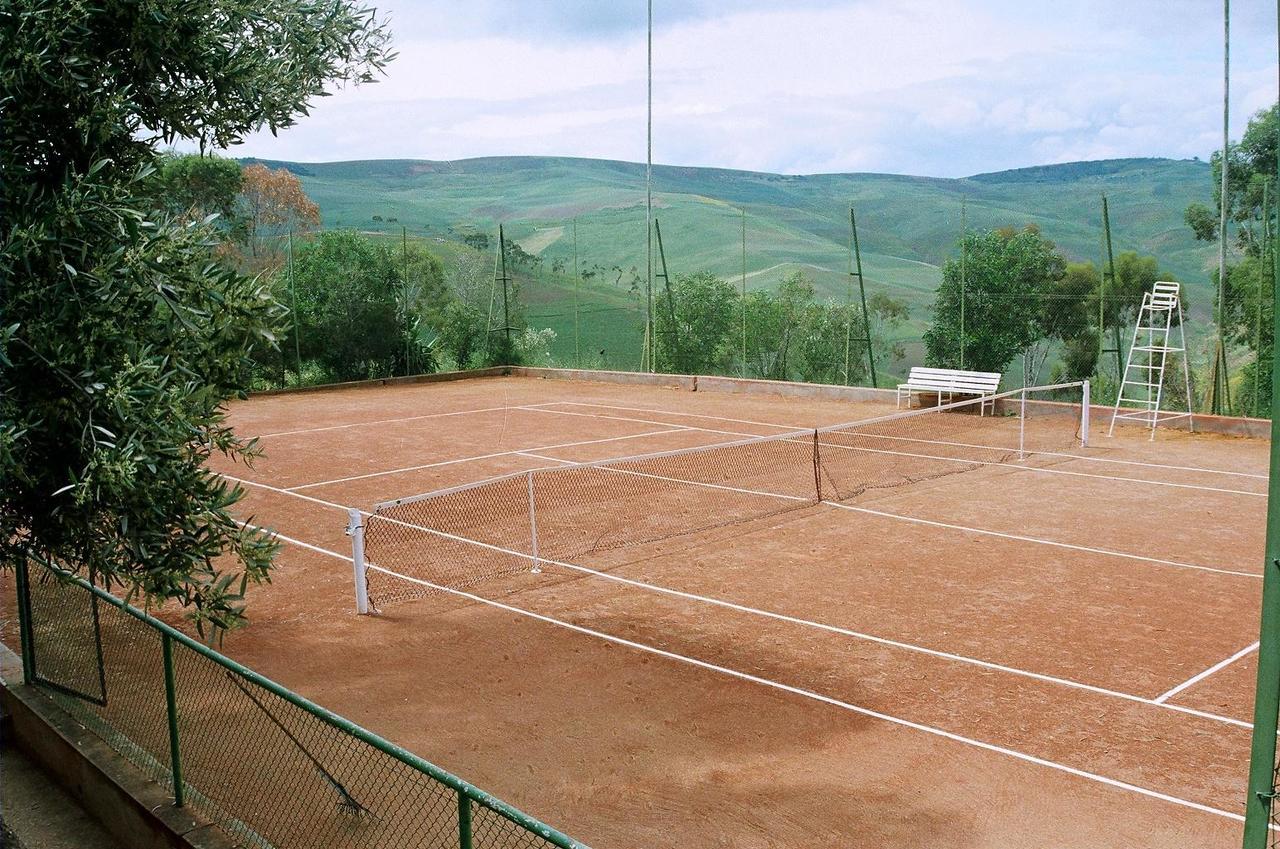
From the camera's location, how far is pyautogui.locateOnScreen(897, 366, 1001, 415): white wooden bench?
21.3 m

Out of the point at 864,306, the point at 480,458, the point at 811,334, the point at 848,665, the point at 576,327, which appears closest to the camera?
the point at 848,665

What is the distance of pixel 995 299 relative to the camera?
Answer: 22.8m

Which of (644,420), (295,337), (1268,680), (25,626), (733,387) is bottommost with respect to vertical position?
(25,626)

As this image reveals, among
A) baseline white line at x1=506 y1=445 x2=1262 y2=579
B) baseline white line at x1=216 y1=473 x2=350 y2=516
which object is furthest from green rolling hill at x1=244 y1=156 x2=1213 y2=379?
baseline white line at x1=216 y1=473 x2=350 y2=516

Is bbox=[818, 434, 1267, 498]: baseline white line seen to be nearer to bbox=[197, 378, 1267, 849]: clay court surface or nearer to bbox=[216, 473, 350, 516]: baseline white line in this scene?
bbox=[197, 378, 1267, 849]: clay court surface

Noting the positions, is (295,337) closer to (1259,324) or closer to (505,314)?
(505,314)

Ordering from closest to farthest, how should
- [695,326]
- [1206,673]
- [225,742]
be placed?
[225,742] → [1206,673] → [695,326]

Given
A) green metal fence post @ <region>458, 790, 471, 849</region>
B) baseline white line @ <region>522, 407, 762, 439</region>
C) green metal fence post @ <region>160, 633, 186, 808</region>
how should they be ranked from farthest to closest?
1. baseline white line @ <region>522, 407, 762, 439</region>
2. green metal fence post @ <region>160, 633, 186, 808</region>
3. green metal fence post @ <region>458, 790, 471, 849</region>

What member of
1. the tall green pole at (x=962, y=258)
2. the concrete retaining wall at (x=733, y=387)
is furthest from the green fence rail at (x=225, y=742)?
the tall green pole at (x=962, y=258)

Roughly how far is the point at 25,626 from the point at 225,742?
1.99 m

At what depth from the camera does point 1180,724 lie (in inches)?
289

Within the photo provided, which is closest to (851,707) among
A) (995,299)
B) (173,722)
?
(173,722)

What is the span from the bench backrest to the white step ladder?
7.68 ft

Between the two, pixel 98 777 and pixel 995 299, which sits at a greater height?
pixel 995 299
